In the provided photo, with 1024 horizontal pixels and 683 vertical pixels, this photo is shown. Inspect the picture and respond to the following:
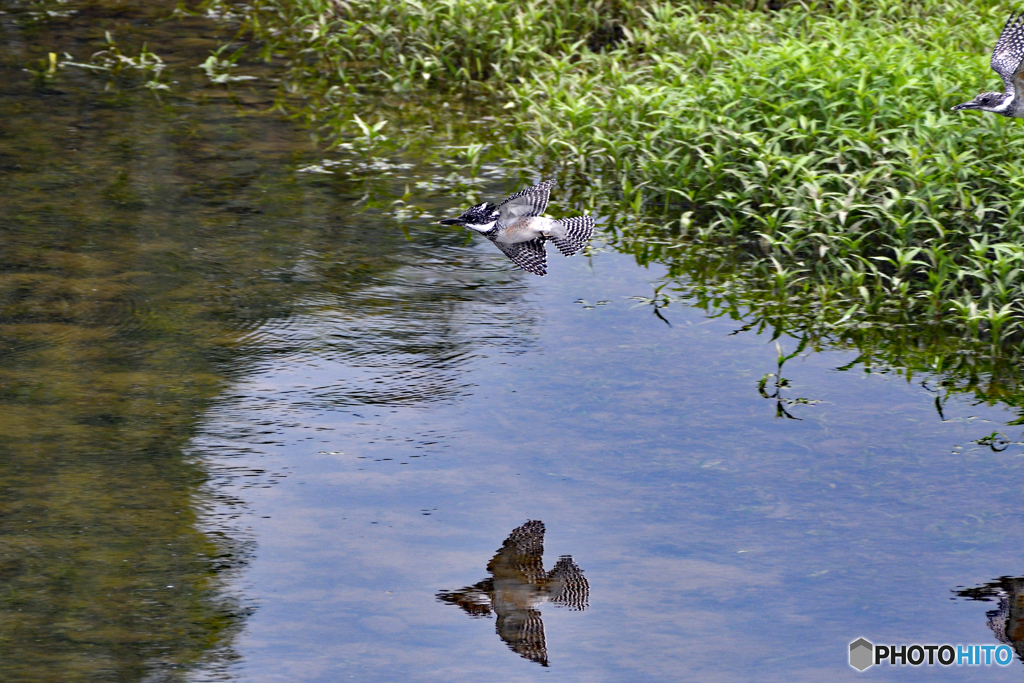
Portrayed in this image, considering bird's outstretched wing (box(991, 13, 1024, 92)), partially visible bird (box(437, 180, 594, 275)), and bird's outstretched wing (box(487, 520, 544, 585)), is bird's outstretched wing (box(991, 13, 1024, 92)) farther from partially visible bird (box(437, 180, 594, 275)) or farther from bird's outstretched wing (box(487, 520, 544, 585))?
bird's outstretched wing (box(487, 520, 544, 585))

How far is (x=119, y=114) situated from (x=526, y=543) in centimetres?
522

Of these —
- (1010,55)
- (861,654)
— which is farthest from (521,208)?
(1010,55)

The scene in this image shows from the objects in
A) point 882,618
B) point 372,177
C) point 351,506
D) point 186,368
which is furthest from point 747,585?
point 372,177

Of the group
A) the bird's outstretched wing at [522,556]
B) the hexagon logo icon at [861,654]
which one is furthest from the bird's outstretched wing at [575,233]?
the hexagon logo icon at [861,654]

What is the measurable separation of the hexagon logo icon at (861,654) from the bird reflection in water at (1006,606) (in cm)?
41

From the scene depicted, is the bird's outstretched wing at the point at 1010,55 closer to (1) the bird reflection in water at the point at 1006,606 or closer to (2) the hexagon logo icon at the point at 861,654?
(1) the bird reflection in water at the point at 1006,606

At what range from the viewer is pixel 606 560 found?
416cm

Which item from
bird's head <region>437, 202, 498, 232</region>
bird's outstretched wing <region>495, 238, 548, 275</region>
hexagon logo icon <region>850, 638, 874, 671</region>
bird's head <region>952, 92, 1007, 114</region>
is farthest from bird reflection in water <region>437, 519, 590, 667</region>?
bird's head <region>952, 92, 1007, 114</region>

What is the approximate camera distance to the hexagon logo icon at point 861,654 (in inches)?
146

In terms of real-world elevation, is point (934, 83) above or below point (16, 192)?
above

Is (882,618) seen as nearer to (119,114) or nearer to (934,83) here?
(934,83)

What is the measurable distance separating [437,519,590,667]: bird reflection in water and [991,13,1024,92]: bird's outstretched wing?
11.0 ft

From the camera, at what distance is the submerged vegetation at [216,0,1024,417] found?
596 centimetres

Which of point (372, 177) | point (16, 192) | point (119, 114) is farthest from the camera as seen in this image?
point (119, 114)
